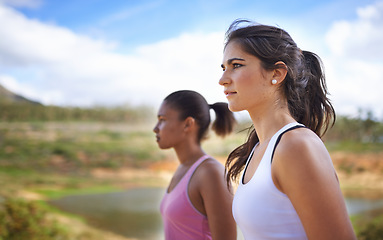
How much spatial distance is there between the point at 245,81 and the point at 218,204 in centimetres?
58

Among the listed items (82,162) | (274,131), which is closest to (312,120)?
(274,131)

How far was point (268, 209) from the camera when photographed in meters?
0.73

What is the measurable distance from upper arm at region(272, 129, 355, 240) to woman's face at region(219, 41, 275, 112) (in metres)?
0.17

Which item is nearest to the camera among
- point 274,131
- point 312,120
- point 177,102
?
point 274,131

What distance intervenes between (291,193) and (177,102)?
93 cm

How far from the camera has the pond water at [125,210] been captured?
6.98 m

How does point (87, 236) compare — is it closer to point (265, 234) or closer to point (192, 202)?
point (192, 202)

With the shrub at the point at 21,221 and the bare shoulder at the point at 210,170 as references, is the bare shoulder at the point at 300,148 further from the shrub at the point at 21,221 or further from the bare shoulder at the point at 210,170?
the shrub at the point at 21,221

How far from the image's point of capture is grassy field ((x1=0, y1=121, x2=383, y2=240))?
827 cm

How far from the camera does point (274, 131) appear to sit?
0.83 meters

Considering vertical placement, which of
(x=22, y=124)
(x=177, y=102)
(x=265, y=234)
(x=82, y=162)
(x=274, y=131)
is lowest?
(x=265, y=234)

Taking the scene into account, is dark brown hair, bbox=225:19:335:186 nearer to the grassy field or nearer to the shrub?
the shrub

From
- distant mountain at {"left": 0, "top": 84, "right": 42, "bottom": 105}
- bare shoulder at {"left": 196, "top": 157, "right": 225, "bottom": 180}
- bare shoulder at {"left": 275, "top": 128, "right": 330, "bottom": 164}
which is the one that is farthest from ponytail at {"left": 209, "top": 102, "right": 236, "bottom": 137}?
distant mountain at {"left": 0, "top": 84, "right": 42, "bottom": 105}

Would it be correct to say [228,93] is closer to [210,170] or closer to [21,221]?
[210,170]
